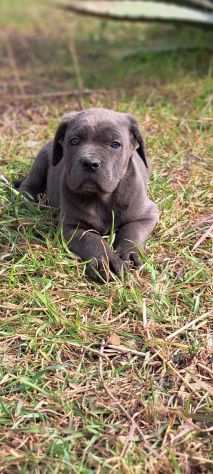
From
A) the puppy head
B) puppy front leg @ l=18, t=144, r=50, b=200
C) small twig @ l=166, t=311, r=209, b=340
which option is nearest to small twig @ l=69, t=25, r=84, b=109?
puppy front leg @ l=18, t=144, r=50, b=200

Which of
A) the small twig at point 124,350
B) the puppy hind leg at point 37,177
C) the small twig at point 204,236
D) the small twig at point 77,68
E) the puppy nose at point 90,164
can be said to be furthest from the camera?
the small twig at point 77,68

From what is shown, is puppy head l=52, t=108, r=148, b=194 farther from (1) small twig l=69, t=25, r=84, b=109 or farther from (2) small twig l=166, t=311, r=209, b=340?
(1) small twig l=69, t=25, r=84, b=109

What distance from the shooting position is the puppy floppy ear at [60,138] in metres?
4.05

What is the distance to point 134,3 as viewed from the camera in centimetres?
734

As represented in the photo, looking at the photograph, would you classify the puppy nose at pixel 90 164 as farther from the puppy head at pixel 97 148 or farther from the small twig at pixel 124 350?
the small twig at pixel 124 350

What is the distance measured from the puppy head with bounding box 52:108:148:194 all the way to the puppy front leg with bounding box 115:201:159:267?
0.25m

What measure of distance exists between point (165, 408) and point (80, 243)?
1.25 m

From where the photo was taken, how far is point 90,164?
369 cm

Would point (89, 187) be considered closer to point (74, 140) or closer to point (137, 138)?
point (74, 140)

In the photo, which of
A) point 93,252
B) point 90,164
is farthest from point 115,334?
point 90,164

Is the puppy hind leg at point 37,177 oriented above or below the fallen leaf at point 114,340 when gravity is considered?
above

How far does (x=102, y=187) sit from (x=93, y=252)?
0.34 meters

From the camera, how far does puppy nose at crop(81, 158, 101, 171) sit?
368 cm

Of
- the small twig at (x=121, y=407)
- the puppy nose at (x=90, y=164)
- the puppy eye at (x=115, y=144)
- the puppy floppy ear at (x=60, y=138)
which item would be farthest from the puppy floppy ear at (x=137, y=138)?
the small twig at (x=121, y=407)
